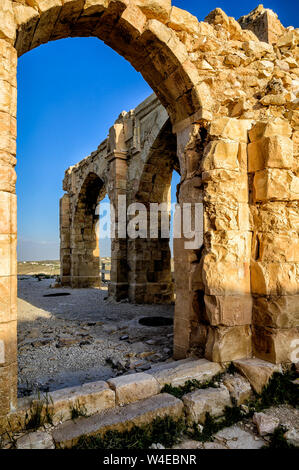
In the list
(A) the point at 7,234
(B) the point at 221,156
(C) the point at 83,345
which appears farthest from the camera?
(C) the point at 83,345

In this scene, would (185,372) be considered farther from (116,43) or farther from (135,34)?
(116,43)

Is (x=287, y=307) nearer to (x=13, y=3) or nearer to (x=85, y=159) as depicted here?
(x=13, y=3)

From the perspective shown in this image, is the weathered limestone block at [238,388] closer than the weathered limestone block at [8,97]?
No

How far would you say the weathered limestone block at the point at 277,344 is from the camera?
2932 mm

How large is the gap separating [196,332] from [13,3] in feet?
11.6

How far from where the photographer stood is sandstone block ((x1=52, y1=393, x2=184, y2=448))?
1.97 m

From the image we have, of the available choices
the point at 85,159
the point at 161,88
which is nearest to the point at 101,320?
the point at 161,88

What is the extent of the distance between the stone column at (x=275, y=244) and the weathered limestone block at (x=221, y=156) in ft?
0.70

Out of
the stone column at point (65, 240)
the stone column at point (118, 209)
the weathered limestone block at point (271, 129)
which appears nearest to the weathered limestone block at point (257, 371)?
the weathered limestone block at point (271, 129)

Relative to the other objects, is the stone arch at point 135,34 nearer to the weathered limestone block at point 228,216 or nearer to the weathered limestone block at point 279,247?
the weathered limestone block at point 228,216

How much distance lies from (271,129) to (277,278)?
63.0 inches

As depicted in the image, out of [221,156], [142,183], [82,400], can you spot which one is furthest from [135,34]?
[142,183]

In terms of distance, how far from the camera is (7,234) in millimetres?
2131

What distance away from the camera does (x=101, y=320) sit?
606 cm
